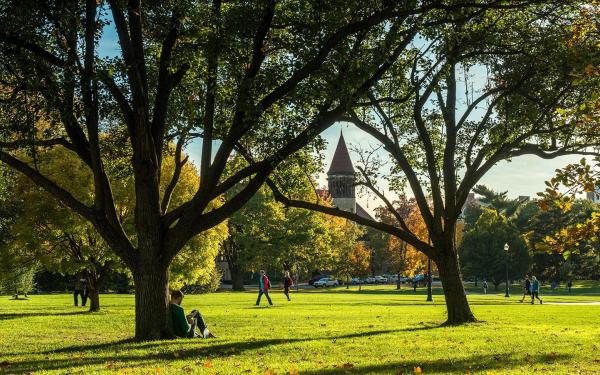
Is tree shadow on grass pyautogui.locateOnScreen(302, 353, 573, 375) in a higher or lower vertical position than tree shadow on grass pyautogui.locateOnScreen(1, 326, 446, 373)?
lower

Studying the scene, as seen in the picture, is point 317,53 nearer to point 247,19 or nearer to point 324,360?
point 247,19

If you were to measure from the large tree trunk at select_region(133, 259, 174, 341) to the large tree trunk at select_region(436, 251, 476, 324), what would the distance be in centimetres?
864

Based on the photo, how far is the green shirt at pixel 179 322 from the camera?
13477mm

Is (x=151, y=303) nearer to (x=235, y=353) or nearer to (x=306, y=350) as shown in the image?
(x=235, y=353)

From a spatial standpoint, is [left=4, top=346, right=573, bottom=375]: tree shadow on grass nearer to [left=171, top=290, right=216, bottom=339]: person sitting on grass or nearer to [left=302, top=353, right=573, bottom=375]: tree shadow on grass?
[left=302, top=353, right=573, bottom=375]: tree shadow on grass

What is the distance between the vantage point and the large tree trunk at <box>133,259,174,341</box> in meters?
13.1

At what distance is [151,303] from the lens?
1309 cm

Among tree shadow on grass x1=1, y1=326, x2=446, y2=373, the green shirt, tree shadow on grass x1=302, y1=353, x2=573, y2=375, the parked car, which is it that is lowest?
the parked car

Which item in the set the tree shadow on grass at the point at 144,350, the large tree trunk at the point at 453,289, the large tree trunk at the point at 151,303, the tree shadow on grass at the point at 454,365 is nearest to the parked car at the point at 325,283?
the large tree trunk at the point at 453,289

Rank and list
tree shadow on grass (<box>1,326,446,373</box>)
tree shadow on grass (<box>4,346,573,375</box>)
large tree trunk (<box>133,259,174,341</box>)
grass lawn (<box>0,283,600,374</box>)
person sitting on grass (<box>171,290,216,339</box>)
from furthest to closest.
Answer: person sitting on grass (<box>171,290,216,339</box>) < large tree trunk (<box>133,259,174,341</box>) < tree shadow on grass (<box>1,326,446,373</box>) < grass lawn (<box>0,283,600,374</box>) < tree shadow on grass (<box>4,346,573,375</box>)

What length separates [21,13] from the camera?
463 inches

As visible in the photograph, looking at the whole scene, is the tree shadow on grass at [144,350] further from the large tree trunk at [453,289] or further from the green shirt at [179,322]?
the large tree trunk at [453,289]

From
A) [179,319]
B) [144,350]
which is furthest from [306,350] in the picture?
[179,319]

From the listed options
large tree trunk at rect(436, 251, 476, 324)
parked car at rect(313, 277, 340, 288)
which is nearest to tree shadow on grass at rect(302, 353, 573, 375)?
large tree trunk at rect(436, 251, 476, 324)
